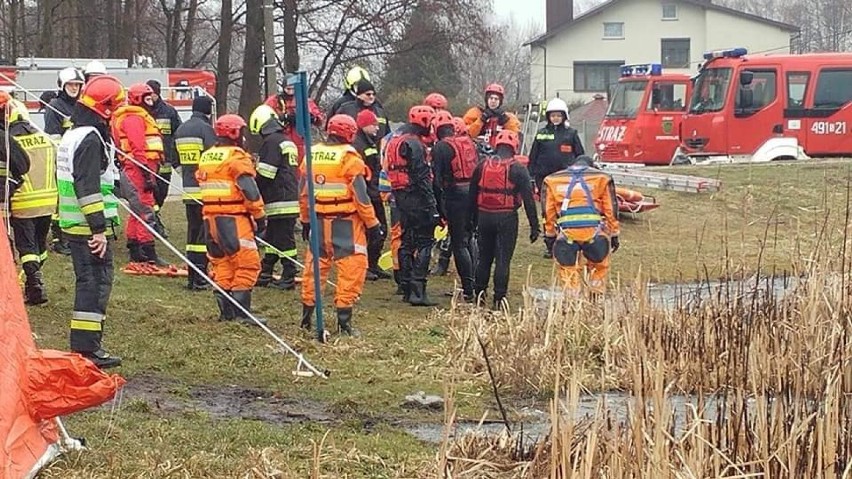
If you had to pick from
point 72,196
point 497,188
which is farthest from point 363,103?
point 72,196

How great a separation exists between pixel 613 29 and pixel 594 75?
2.41m

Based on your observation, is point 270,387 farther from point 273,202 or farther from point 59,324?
point 273,202

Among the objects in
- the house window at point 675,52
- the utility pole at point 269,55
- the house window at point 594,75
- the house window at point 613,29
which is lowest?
the utility pole at point 269,55

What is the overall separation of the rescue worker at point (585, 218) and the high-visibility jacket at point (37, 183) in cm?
430

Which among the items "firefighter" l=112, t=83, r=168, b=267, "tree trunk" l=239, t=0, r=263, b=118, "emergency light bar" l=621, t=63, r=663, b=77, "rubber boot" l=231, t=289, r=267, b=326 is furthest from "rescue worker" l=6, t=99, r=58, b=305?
"tree trunk" l=239, t=0, r=263, b=118

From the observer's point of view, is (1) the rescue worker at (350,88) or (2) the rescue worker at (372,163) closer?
(2) the rescue worker at (372,163)

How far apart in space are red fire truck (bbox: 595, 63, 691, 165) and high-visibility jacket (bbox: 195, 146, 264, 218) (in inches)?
645

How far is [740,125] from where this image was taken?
22.6m

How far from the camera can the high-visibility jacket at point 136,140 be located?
1213 centimetres

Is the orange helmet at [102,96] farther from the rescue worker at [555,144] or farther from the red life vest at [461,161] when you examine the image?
the rescue worker at [555,144]

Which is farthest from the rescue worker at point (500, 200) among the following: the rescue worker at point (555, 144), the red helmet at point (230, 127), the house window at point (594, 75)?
the house window at point (594, 75)

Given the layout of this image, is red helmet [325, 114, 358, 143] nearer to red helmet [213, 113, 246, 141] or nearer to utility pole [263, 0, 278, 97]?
red helmet [213, 113, 246, 141]

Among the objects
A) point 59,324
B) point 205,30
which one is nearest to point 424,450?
point 59,324

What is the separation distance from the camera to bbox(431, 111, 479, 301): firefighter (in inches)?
438
